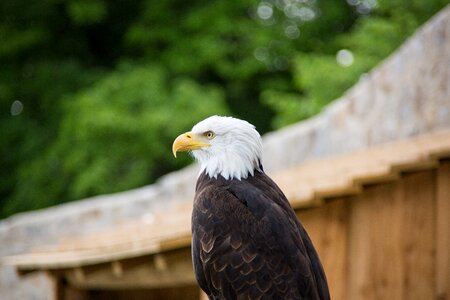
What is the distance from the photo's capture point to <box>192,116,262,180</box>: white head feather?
171 inches

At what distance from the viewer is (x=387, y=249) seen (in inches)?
243

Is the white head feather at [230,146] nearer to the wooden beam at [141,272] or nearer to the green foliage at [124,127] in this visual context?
the wooden beam at [141,272]

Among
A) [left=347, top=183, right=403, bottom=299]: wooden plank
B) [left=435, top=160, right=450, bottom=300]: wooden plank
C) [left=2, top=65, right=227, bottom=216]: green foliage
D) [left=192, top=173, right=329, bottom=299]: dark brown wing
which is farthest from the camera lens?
[left=2, top=65, right=227, bottom=216]: green foliage

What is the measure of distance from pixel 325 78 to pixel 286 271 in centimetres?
948

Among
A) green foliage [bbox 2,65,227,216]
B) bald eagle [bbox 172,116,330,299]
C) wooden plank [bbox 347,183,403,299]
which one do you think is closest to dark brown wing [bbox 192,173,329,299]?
bald eagle [bbox 172,116,330,299]

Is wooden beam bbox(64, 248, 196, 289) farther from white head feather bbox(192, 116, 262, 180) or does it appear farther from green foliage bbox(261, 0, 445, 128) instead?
green foliage bbox(261, 0, 445, 128)

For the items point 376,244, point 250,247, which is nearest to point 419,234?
point 376,244

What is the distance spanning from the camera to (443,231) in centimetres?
588

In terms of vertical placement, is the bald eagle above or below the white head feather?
below

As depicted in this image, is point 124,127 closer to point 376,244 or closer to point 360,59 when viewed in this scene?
point 360,59

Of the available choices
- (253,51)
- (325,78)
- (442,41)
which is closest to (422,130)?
(442,41)

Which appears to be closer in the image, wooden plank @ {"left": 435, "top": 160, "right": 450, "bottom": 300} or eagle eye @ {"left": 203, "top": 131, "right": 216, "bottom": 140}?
eagle eye @ {"left": 203, "top": 131, "right": 216, "bottom": 140}

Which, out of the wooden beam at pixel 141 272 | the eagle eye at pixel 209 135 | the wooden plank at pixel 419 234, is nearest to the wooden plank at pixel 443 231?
the wooden plank at pixel 419 234

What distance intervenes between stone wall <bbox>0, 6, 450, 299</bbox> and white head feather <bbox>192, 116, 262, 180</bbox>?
14.6ft
